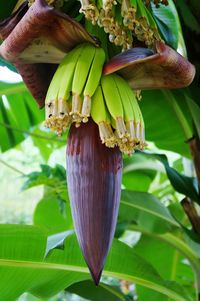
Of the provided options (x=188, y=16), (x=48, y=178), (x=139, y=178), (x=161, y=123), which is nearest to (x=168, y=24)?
(x=188, y=16)

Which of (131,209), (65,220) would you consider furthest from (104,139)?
(65,220)

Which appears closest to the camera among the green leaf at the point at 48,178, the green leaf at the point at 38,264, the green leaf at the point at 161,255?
the green leaf at the point at 38,264

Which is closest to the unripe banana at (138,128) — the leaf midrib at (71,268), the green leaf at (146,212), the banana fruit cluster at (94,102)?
the banana fruit cluster at (94,102)

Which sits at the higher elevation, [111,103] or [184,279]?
[111,103]

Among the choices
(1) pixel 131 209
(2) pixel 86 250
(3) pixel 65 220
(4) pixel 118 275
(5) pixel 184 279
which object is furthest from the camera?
(5) pixel 184 279

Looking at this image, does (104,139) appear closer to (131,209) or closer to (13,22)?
(13,22)

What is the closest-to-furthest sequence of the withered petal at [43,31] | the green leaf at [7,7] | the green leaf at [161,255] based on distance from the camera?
the withered petal at [43,31]
the green leaf at [7,7]
the green leaf at [161,255]

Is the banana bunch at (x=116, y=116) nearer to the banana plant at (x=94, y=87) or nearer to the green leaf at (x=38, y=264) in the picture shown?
the banana plant at (x=94, y=87)
